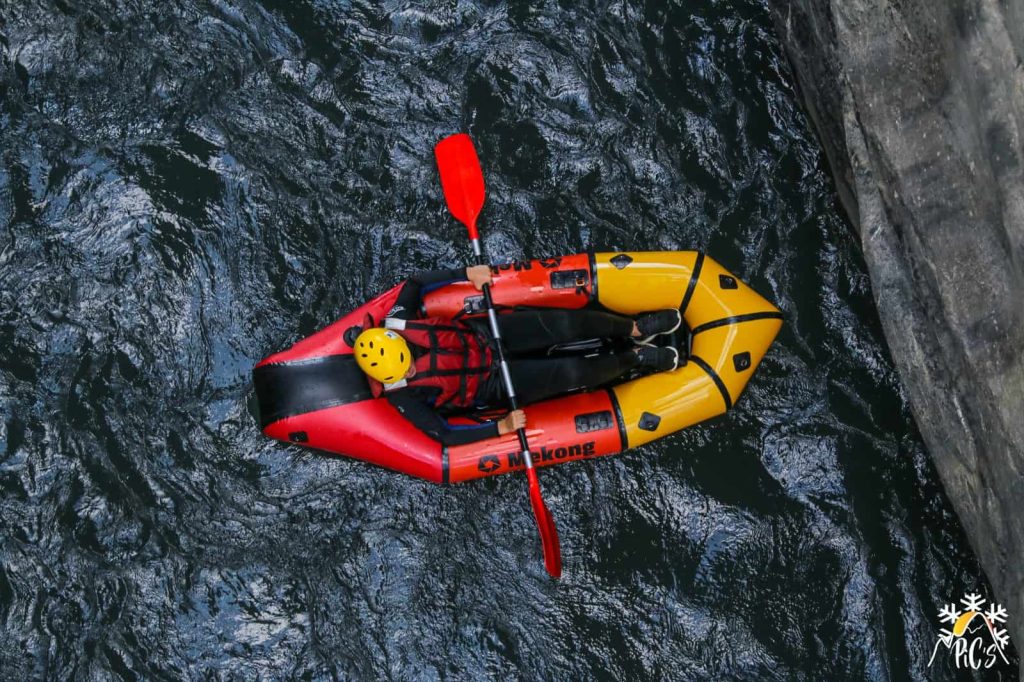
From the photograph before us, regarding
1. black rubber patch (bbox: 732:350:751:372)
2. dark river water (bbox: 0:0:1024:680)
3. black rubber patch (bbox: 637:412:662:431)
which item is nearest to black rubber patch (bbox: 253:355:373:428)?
dark river water (bbox: 0:0:1024:680)

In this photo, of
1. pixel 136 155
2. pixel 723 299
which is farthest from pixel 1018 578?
pixel 136 155

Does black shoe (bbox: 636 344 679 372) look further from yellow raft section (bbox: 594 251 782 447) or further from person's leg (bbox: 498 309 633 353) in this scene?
person's leg (bbox: 498 309 633 353)

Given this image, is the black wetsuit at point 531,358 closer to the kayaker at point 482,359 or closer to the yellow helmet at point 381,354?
the kayaker at point 482,359

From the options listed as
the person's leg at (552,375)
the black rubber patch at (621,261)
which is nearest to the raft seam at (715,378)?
the person's leg at (552,375)

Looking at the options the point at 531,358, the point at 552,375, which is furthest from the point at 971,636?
the point at 531,358

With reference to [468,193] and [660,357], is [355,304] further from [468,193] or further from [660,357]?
[660,357]

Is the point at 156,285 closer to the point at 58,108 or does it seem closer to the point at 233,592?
the point at 58,108
